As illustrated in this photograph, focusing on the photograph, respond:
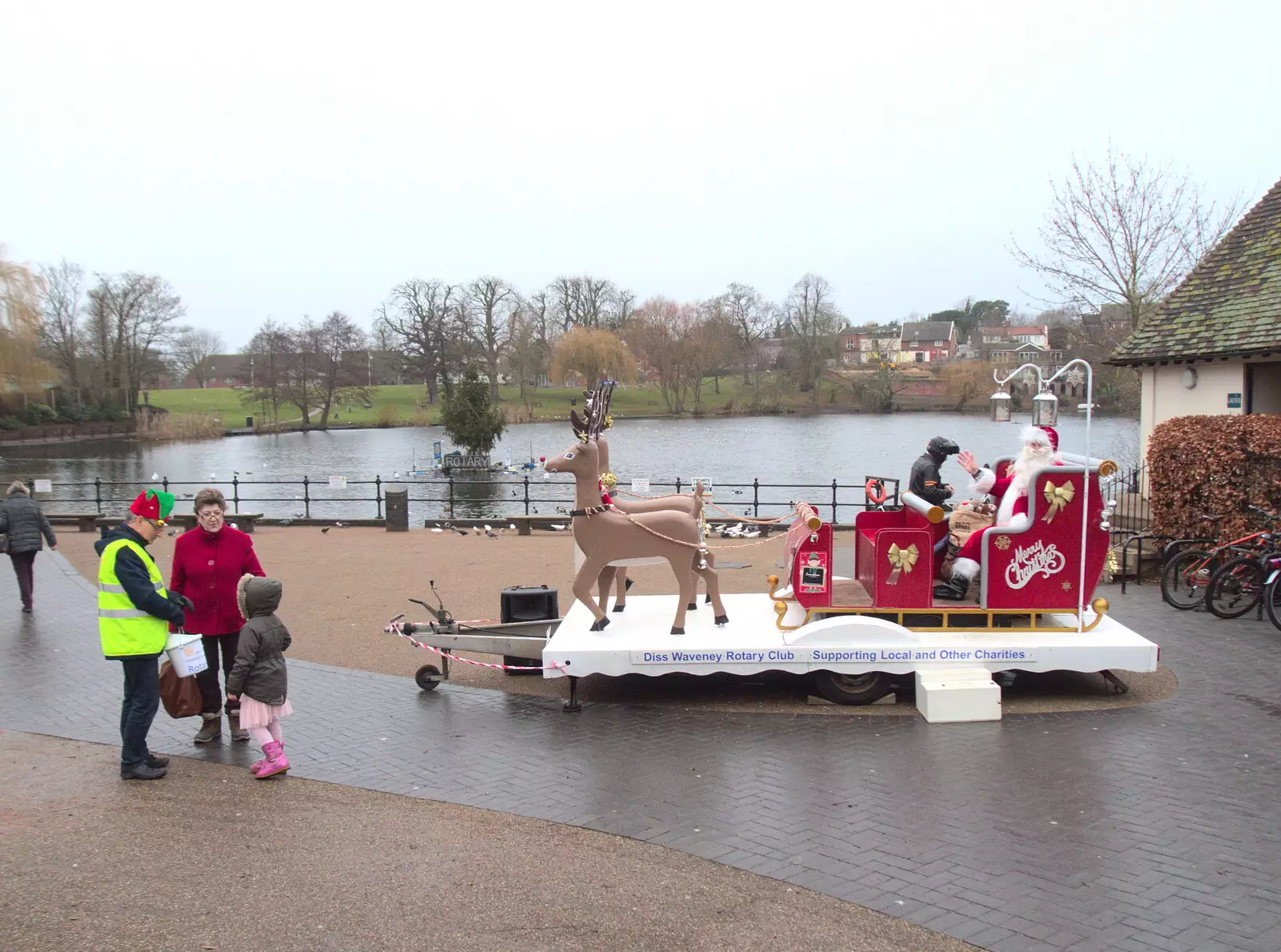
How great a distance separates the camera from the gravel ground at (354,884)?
4.24m

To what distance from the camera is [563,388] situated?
85688 mm

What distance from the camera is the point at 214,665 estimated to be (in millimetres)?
6934

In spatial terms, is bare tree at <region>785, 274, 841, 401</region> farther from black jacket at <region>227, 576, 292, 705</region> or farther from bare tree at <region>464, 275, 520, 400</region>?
black jacket at <region>227, 576, 292, 705</region>

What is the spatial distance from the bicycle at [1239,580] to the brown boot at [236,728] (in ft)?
32.4

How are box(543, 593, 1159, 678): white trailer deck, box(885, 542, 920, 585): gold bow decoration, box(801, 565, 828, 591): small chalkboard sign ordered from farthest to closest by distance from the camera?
box(801, 565, 828, 591): small chalkboard sign → box(885, 542, 920, 585): gold bow decoration → box(543, 593, 1159, 678): white trailer deck

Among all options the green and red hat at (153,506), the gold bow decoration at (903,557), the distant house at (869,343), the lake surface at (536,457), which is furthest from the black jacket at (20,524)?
the distant house at (869,343)

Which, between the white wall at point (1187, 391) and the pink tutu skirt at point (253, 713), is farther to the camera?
the white wall at point (1187, 391)

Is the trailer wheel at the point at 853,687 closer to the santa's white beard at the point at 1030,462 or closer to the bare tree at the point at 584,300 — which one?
the santa's white beard at the point at 1030,462

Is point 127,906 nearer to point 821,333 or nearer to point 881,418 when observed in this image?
point 881,418

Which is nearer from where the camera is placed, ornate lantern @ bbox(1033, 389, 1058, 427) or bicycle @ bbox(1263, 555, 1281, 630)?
ornate lantern @ bbox(1033, 389, 1058, 427)

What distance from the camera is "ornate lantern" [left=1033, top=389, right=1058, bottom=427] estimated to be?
26.1 ft

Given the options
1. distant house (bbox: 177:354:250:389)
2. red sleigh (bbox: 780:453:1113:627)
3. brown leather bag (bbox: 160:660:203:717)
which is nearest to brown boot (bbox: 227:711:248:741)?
brown leather bag (bbox: 160:660:203:717)

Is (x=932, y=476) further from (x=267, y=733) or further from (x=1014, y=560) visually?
(x=267, y=733)

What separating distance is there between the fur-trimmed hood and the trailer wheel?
4215 millimetres
